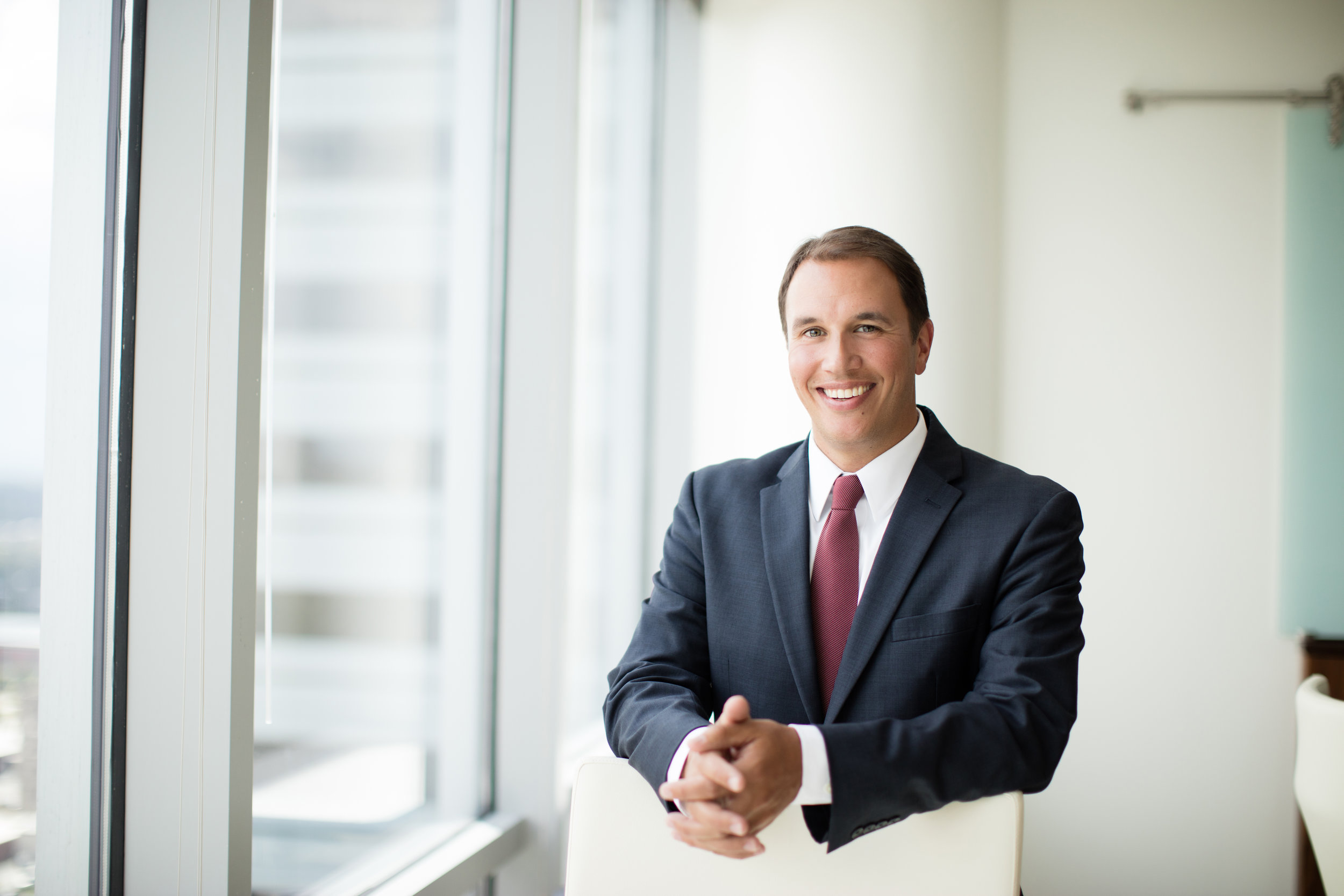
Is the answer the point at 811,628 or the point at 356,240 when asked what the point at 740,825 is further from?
the point at 356,240

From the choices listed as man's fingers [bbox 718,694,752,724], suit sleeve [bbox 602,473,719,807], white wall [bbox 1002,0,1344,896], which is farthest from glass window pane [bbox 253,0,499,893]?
white wall [bbox 1002,0,1344,896]

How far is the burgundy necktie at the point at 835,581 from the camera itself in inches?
56.4

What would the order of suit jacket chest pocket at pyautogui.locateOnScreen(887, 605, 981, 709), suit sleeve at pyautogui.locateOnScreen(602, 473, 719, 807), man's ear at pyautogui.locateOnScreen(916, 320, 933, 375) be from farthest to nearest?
man's ear at pyautogui.locateOnScreen(916, 320, 933, 375), suit jacket chest pocket at pyautogui.locateOnScreen(887, 605, 981, 709), suit sleeve at pyautogui.locateOnScreen(602, 473, 719, 807)

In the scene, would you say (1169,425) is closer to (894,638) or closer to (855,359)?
(855,359)

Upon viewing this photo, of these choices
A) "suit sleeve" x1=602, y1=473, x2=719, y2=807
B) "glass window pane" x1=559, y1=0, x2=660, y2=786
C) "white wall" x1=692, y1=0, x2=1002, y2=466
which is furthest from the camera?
"white wall" x1=692, y1=0, x2=1002, y2=466

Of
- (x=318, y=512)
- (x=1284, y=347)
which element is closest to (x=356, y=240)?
(x=318, y=512)

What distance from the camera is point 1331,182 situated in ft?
9.86

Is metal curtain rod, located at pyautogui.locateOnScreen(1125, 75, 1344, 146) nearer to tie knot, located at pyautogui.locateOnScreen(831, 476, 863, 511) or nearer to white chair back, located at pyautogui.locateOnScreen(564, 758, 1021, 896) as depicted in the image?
tie knot, located at pyautogui.locateOnScreen(831, 476, 863, 511)

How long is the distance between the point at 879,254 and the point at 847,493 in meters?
0.41

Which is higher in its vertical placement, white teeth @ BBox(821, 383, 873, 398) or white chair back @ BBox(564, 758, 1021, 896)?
white teeth @ BBox(821, 383, 873, 398)

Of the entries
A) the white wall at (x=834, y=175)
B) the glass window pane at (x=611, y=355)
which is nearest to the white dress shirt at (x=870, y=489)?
the glass window pane at (x=611, y=355)

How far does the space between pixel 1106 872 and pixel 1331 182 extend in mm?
2470

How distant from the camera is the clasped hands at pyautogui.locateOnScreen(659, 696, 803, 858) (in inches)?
41.7

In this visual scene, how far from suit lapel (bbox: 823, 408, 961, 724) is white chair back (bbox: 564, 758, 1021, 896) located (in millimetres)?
280
